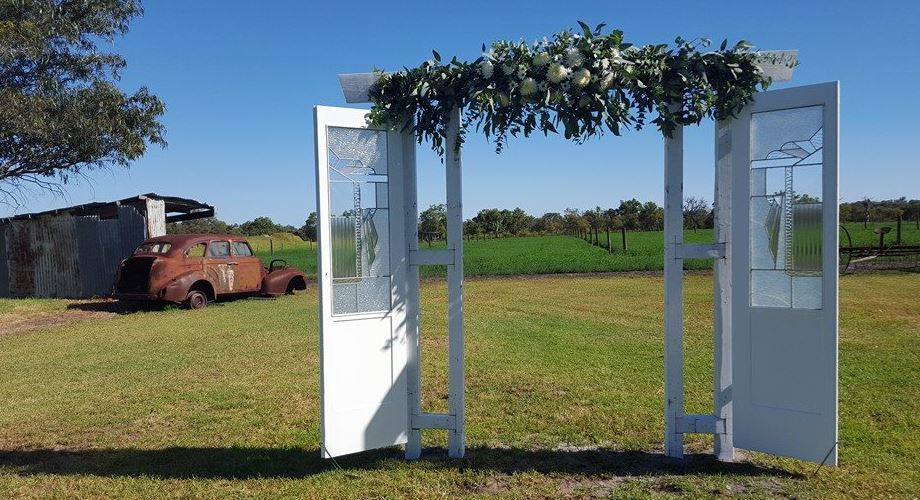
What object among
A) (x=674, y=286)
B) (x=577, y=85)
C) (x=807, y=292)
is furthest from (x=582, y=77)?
(x=807, y=292)

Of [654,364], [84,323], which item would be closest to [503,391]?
[654,364]

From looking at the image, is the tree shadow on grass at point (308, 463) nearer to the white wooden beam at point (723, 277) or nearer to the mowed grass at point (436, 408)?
the mowed grass at point (436, 408)

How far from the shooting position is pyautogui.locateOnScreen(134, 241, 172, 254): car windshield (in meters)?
14.6

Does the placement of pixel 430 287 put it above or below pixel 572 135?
below

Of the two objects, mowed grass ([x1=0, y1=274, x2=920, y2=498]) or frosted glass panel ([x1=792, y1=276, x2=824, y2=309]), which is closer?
frosted glass panel ([x1=792, y1=276, x2=824, y2=309])

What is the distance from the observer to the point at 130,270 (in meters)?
14.3

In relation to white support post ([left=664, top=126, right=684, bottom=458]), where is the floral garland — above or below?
above

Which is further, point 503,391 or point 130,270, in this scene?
point 130,270

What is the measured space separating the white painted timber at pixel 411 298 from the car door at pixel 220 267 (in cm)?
1177

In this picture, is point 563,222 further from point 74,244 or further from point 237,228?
point 74,244

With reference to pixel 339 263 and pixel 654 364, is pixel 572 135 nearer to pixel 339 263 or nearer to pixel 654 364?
pixel 339 263

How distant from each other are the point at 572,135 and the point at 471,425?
249 centimetres

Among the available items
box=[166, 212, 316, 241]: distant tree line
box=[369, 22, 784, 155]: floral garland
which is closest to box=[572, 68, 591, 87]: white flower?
box=[369, 22, 784, 155]: floral garland

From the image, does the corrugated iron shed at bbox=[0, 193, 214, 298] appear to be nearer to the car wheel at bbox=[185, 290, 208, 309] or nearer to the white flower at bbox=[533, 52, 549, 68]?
the car wheel at bbox=[185, 290, 208, 309]
